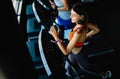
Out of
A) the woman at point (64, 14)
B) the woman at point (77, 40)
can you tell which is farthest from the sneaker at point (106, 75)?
the woman at point (64, 14)

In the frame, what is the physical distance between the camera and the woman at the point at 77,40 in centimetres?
279

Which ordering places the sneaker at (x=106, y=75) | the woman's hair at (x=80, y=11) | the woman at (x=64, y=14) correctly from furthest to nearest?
the sneaker at (x=106, y=75)
the woman at (x=64, y=14)
the woman's hair at (x=80, y=11)

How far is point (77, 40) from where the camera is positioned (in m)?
2.99

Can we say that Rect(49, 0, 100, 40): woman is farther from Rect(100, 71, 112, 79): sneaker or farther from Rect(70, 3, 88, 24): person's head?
Rect(100, 71, 112, 79): sneaker

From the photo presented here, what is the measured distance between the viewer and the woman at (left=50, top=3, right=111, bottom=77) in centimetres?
279

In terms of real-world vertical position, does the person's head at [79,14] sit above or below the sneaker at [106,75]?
above

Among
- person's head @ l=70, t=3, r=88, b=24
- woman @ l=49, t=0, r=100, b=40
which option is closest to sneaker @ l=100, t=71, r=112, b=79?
woman @ l=49, t=0, r=100, b=40

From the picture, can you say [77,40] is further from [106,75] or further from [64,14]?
[106,75]

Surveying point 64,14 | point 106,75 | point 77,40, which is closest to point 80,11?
point 77,40

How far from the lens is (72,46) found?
304 cm

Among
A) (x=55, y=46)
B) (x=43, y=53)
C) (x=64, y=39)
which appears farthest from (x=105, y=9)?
(x=43, y=53)

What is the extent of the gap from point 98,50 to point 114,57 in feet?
0.92

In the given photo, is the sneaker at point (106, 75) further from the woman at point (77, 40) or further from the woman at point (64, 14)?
the woman at point (64, 14)

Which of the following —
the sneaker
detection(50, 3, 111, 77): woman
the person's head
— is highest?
the person's head
